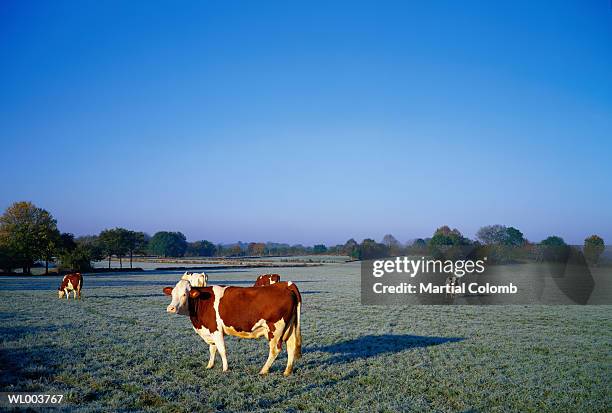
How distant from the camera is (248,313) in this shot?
9680mm

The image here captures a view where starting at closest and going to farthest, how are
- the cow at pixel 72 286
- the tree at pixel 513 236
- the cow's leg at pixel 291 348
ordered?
the cow's leg at pixel 291 348 → the cow at pixel 72 286 → the tree at pixel 513 236

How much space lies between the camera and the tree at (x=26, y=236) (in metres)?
56.6

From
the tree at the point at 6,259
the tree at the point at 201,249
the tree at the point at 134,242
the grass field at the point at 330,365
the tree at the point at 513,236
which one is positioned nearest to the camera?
the grass field at the point at 330,365

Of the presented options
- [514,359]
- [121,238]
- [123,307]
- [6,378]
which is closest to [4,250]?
[121,238]

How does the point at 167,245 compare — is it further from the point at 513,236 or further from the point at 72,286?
the point at 72,286

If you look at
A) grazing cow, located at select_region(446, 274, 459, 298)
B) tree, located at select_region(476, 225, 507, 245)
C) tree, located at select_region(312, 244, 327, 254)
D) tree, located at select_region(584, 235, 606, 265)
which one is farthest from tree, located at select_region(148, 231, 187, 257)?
grazing cow, located at select_region(446, 274, 459, 298)

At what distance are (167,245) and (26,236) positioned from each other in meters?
104

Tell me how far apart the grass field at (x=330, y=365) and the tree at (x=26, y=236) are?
143ft

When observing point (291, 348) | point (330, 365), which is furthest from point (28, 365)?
point (330, 365)

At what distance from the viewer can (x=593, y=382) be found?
10.1m

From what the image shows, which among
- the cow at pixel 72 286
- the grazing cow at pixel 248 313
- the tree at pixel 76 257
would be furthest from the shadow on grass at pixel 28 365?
the tree at pixel 76 257

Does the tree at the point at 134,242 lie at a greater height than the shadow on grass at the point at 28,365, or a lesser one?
greater

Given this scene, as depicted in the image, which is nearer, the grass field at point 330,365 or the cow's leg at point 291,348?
the grass field at point 330,365

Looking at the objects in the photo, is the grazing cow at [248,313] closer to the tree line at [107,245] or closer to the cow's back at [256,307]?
the cow's back at [256,307]
